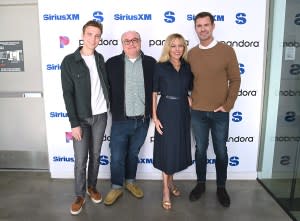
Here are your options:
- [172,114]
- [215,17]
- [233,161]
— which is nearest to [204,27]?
[215,17]

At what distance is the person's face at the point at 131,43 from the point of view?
2.66m

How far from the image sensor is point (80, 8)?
3225 mm

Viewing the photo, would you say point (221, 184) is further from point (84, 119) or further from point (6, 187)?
point (6, 187)

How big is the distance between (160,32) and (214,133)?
1.21m

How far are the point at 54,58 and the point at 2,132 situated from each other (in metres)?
1.20

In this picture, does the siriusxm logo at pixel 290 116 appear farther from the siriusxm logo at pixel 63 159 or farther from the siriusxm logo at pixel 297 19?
the siriusxm logo at pixel 63 159

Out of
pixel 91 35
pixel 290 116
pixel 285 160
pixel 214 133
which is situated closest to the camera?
pixel 91 35

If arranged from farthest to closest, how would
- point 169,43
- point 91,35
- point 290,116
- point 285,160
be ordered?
point 285,160, point 290,116, point 169,43, point 91,35

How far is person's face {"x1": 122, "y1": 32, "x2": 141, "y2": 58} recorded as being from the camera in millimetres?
2660

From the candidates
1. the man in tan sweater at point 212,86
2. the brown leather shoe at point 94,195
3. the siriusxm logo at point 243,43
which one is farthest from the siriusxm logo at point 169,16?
the brown leather shoe at point 94,195

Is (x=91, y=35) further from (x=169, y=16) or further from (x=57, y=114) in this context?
(x=57, y=114)

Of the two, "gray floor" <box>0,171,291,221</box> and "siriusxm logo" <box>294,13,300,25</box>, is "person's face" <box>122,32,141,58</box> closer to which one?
"gray floor" <box>0,171,291,221</box>

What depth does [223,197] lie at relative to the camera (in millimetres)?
2938

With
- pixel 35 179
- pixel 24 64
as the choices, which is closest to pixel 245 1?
pixel 24 64
